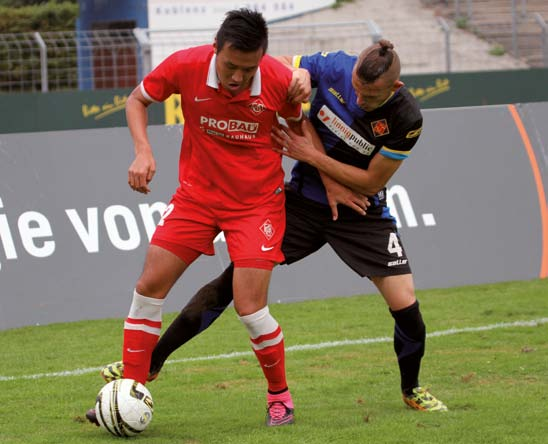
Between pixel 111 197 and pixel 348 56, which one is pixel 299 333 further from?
pixel 348 56

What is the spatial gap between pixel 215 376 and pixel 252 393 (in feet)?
1.96

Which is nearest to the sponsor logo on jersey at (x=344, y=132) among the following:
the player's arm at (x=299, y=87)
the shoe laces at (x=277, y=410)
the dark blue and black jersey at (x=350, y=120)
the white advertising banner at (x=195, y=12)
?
the dark blue and black jersey at (x=350, y=120)

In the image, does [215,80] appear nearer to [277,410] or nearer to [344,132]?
[344,132]

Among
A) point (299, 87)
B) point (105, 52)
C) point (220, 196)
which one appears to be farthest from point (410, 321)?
point (105, 52)

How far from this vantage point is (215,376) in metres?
7.46

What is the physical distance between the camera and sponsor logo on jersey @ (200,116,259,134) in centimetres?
577

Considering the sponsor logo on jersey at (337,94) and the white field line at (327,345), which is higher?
the sponsor logo on jersey at (337,94)

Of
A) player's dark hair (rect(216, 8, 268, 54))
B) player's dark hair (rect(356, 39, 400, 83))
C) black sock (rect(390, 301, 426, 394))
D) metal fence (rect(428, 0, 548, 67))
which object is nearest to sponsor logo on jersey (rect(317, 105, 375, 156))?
player's dark hair (rect(356, 39, 400, 83))

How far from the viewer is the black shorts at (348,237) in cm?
617

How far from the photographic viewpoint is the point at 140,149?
5.69m

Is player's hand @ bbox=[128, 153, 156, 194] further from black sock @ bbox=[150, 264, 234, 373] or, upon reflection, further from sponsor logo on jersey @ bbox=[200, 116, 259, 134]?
black sock @ bbox=[150, 264, 234, 373]

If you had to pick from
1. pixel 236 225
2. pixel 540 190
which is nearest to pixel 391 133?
pixel 236 225

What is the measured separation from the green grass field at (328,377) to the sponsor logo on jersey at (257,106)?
158cm

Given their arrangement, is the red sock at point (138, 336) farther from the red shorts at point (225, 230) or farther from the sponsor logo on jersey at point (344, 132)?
the sponsor logo on jersey at point (344, 132)
